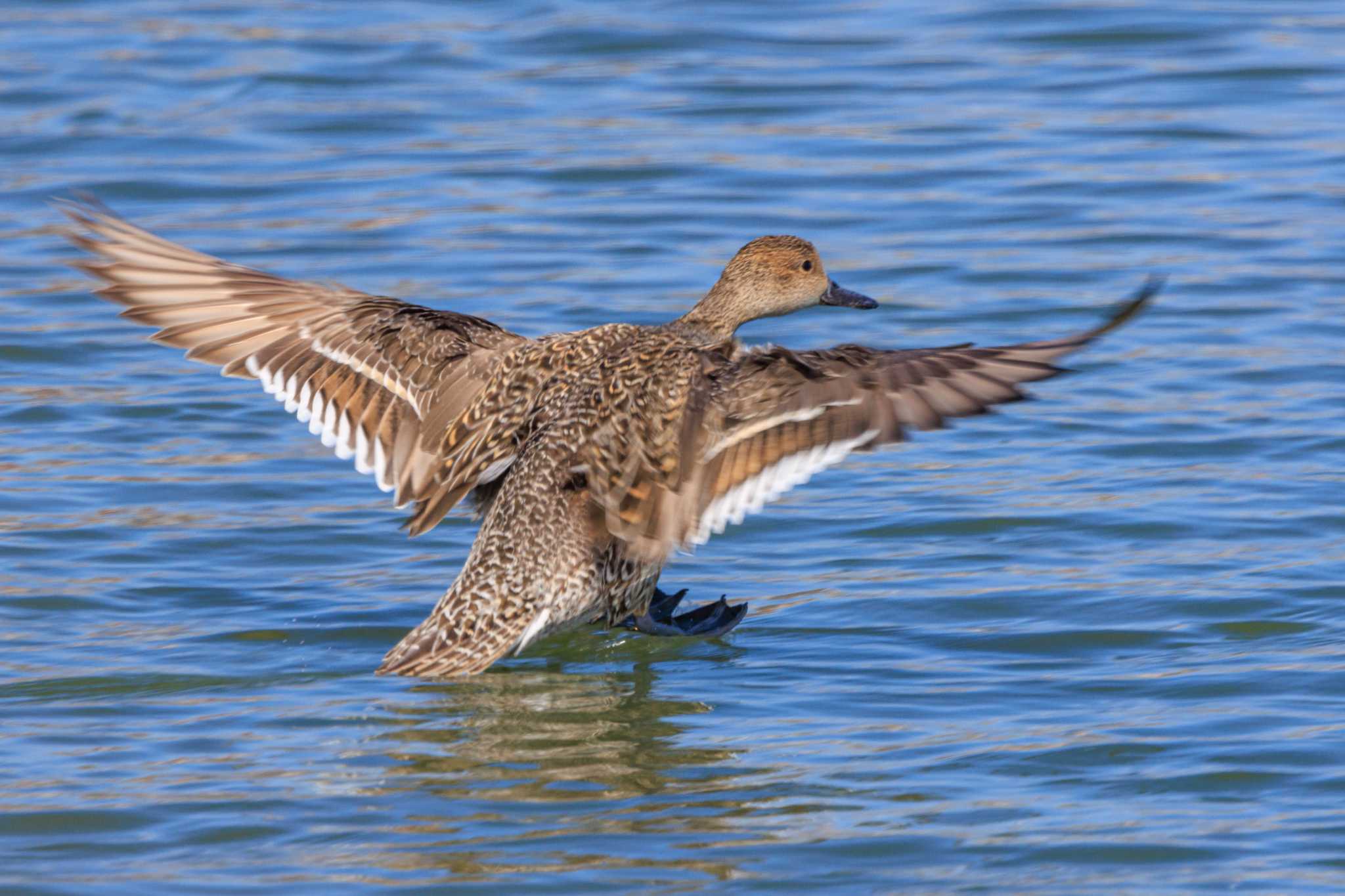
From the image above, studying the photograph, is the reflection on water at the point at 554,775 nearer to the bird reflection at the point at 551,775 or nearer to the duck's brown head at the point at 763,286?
the bird reflection at the point at 551,775

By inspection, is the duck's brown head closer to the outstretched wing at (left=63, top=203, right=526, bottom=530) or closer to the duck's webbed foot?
the outstretched wing at (left=63, top=203, right=526, bottom=530)

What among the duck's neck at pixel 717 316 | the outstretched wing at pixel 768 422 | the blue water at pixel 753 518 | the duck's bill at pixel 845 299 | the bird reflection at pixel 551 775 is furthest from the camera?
the duck's bill at pixel 845 299

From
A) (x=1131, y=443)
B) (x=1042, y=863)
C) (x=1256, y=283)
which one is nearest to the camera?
(x=1042, y=863)

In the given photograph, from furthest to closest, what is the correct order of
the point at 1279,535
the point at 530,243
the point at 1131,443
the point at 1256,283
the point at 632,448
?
1. the point at 530,243
2. the point at 1256,283
3. the point at 1131,443
4. the point at 1279,535
5. the point at 632,448

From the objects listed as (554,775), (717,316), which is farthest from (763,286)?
(554,775)

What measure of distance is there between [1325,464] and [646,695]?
10.5ft

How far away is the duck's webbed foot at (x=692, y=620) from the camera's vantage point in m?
7.07

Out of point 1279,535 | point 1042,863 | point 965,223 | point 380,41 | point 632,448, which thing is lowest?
point 1042,863

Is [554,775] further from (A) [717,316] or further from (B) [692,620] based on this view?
(A) [717,316]

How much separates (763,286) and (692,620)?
135 centimetres

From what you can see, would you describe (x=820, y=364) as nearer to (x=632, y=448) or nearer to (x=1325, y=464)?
(x=632, y=448)

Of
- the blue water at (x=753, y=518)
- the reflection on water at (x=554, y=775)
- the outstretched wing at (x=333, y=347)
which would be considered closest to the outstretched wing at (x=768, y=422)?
the reflection on water at (x=554, y=775)

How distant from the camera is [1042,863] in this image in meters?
5.32

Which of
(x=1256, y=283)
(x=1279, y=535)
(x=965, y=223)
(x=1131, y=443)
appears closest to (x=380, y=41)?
(x=965, y=223)
